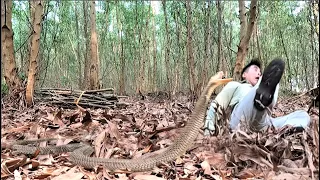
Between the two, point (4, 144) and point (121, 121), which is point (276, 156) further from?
point (121, 121)

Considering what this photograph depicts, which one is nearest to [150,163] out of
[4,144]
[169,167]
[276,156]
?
[169,167]

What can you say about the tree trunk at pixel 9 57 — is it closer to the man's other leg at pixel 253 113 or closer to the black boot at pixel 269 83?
the man's other leg at pixel 253 113

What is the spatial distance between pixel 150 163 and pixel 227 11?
64.5 feet

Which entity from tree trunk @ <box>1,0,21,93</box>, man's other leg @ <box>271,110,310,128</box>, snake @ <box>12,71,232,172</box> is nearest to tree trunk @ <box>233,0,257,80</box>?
man's other leg @ <box>271,110,310,128</box>

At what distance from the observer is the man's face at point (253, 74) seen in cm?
334

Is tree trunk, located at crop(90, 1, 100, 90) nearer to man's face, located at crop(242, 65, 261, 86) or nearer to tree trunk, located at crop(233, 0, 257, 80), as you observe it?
tree trunk, located at crop(233, 0, 257, 80)

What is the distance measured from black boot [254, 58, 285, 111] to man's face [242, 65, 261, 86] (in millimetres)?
799

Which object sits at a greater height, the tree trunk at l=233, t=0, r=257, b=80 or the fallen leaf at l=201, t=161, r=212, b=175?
the tree trunk at l=233, t=0, r=257, b=80

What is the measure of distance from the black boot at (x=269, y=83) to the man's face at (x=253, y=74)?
31.4 inches

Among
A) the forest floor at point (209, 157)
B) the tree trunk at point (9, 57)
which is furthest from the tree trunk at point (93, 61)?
the forest floor at point (209, 157)

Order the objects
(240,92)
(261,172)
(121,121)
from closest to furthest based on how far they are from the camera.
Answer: (261,172), (240,92), (121,121)

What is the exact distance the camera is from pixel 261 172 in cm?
194

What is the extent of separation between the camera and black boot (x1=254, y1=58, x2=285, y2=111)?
8.09ft

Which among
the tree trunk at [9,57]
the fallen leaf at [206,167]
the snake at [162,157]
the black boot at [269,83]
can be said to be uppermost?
the tree trunk at [9,57]
